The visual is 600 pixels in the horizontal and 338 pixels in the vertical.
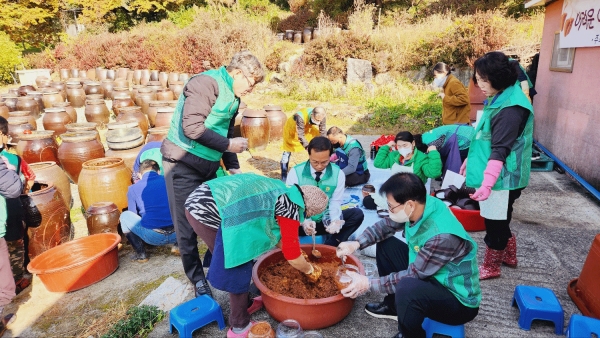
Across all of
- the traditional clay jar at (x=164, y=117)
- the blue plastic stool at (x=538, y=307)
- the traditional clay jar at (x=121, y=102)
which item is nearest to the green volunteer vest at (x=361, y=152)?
the blue plastic stool at (x=538, y=307)

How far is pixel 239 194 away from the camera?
2.09 meters

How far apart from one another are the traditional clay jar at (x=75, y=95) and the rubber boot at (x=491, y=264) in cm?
1274

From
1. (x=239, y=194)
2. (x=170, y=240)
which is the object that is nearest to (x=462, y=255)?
(x=239, y=194)

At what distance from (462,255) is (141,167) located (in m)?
3.04

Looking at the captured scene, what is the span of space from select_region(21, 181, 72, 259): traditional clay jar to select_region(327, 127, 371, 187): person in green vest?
3.09 meters

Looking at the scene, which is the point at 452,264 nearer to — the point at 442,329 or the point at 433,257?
the point at 433,257

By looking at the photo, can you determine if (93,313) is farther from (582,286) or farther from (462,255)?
(582,286)

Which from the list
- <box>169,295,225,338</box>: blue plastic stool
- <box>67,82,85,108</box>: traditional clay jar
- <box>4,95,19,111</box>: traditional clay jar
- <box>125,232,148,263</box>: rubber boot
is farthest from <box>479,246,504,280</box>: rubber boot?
<box>67,82,85,108</box>: traditional clay jar

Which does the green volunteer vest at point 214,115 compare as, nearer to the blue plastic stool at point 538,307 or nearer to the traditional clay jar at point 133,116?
the blue plastic stool at point 538,307

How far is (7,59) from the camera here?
18.7 metres

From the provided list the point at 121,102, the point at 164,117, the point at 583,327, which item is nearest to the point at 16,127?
the point at 164,117

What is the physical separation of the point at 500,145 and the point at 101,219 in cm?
360

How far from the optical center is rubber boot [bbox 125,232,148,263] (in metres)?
3.63

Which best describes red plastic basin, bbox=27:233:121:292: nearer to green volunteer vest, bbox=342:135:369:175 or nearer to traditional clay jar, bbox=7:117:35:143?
green volunteer vest, bbox=342:135:369:175
